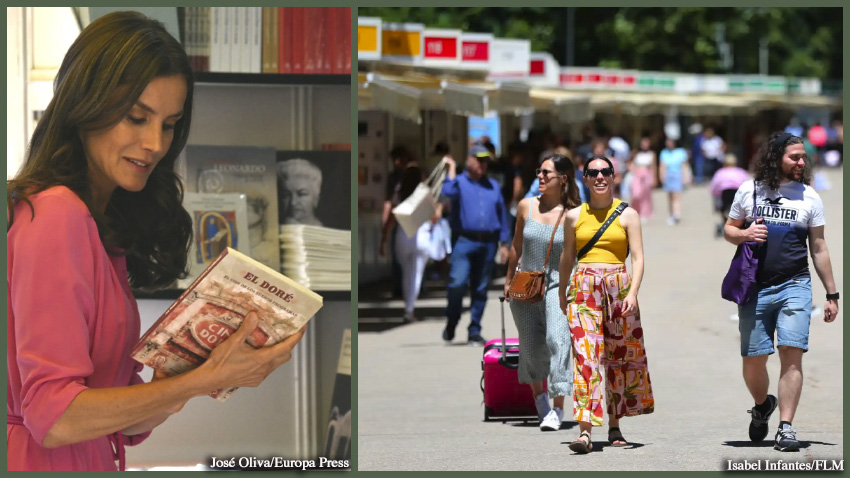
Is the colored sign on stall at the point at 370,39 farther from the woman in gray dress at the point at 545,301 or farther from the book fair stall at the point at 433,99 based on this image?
the woman in gray dress at the point at 545,301

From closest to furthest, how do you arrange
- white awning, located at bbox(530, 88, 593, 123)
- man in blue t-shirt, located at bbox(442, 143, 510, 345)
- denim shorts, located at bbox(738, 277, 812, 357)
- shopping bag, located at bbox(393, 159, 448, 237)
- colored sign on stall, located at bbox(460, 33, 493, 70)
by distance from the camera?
denim shorts, located at bbox(738, 277, 812, 357), shopping bag, located at bbox(393, 159, 448, 237), man in blue t-shirt, located at bbox(442, 143, 510, 345), colored sign on stall, located at bbox(460, 33, 493, 70), white awning, located at bbox(530, 88, 593, 123)

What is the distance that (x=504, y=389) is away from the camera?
966cm

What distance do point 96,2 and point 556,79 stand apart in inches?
1375

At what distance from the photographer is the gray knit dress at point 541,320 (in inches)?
352

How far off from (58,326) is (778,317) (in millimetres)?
3994

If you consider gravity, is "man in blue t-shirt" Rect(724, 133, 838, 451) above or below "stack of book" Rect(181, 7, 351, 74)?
below

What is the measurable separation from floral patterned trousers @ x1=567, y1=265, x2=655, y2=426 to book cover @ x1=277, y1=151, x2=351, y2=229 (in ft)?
7.33

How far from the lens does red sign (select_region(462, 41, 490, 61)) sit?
23.3 meters

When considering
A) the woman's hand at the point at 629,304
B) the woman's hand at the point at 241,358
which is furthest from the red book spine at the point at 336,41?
the woman's hand at the point at 629,304

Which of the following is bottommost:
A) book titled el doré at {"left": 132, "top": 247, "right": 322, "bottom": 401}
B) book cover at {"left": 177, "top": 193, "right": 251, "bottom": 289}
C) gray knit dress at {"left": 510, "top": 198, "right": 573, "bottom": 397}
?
gray knit dress at {"left": 510, "top": 198, "right": 573, "bottom": 397}

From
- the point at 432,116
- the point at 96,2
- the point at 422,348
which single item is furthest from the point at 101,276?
A: the point at 432,116

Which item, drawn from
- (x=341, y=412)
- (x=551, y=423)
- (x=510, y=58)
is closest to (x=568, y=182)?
(x=551, y=423)

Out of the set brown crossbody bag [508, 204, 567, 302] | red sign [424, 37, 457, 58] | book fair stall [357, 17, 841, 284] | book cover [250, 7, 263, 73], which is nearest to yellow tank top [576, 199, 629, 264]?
brown crossbody bag [508, 204, 567, 302]

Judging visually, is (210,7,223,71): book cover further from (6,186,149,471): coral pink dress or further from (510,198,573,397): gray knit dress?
(510,198,573,397): gray knit dress
